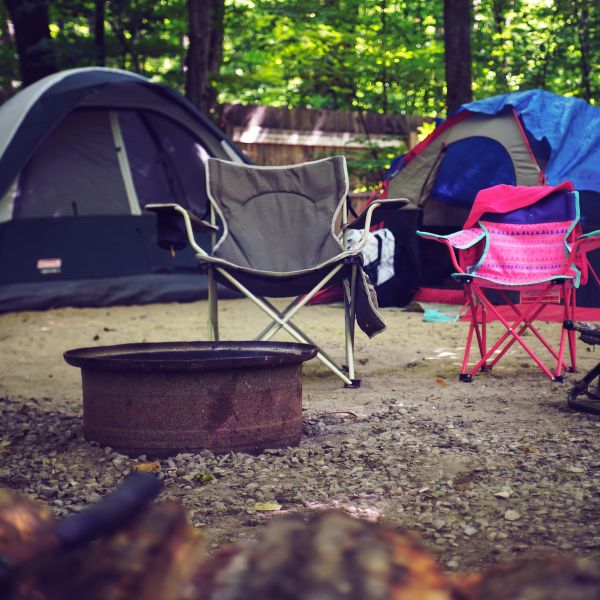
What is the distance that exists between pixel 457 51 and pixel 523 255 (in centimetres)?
410

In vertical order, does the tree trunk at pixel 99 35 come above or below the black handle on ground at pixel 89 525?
above

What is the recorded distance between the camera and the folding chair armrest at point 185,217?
13.0ft

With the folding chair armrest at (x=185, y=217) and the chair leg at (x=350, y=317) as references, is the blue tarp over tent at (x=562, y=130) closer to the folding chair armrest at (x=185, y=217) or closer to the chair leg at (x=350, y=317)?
the chair leg at (x=350, y=317)

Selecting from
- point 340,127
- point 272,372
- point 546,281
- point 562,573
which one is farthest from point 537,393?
point 340,127

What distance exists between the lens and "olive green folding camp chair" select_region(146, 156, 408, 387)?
392 centimetres

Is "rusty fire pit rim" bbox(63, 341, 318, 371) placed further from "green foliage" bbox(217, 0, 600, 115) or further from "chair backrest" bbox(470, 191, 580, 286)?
"green foliage" bbox(217, 0, 600, 115)

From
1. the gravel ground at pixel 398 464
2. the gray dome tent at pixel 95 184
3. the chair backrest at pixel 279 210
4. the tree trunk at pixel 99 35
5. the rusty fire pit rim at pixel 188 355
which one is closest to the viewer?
the gravel ground at pixel 398 464

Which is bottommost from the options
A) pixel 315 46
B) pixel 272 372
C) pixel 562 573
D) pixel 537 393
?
pixel 537 393

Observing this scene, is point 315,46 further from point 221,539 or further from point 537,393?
point 221,539

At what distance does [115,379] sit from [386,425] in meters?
0.98

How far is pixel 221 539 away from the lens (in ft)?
6.80

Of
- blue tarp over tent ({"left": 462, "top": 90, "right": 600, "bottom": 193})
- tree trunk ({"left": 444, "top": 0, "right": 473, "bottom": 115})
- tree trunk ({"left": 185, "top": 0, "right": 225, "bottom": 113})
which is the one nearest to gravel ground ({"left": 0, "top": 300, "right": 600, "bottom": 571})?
blue tarp over tent ({"left": 462, "top": 90, "right": 600, "bottom": 193})

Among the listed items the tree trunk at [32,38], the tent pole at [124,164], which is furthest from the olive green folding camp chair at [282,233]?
the tree trunk at [32,38]

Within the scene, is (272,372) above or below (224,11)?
below
